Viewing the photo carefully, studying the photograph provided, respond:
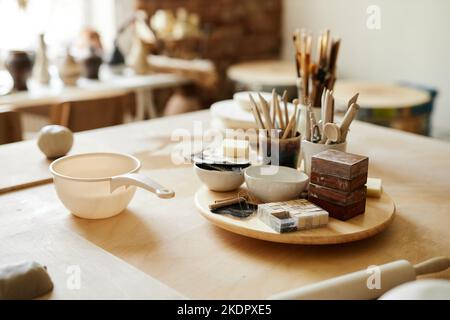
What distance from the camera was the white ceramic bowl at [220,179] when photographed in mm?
1079

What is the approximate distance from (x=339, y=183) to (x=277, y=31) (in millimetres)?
3232

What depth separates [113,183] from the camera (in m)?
1.00

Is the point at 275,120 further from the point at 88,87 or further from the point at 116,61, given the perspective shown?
the point at 116,61

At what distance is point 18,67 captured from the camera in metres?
2.85

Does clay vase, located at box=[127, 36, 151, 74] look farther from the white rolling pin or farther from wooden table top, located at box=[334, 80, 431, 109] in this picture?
the white rolling pin

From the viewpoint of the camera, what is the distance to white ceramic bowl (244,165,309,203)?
1.01m

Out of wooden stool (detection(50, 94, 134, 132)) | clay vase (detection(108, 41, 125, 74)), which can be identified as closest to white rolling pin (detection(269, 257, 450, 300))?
wooden stool (detection(50, 94, 134, 132))

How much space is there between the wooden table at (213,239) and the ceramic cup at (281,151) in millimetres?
199

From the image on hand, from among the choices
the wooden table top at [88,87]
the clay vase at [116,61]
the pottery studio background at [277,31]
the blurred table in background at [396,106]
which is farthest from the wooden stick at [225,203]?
the clay vase at [116,61]

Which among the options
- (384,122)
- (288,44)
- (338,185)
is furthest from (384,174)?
(288,44)

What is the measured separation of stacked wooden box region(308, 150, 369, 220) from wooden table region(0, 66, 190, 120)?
1.83 metres

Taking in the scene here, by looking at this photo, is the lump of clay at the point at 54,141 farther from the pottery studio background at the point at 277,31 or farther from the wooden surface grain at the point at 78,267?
the pottery studio background at the point at 277,31
